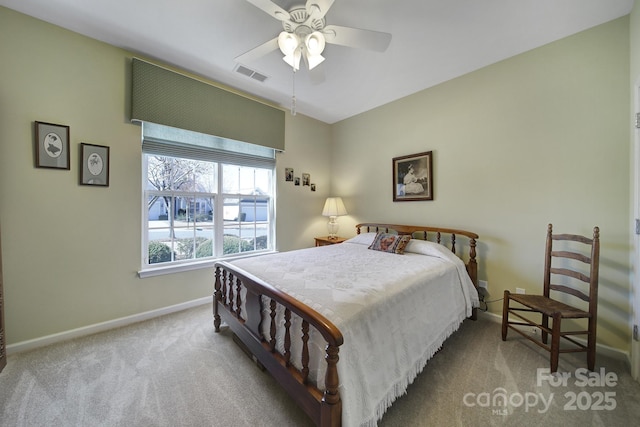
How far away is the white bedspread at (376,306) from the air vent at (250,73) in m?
2.10

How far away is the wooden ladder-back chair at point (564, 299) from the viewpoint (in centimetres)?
173

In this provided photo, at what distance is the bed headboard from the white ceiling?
1.84m

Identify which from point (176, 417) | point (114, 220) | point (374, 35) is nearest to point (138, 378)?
point (176, 417)

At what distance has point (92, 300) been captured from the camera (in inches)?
89.6

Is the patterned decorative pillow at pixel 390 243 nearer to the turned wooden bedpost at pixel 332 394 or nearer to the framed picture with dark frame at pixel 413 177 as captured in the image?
the framed picture with dark frame at pixel 413 177

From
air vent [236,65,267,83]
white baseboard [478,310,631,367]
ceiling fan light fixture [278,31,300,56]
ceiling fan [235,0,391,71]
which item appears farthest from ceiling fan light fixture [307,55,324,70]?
white baseboard [478,310,631,367]

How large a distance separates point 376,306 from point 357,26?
2262mm

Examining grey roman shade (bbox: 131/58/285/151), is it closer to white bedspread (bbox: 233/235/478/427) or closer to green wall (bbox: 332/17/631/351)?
white bedspread (bbox: 233/235/478/427)

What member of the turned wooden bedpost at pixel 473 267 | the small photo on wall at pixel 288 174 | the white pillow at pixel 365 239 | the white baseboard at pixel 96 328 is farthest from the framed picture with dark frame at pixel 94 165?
the turned wooden bedpost at pixel 473 267

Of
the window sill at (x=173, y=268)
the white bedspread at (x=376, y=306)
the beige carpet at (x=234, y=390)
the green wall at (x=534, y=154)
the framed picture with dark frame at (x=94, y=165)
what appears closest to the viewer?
the white bedspread at (x=376, y=306)

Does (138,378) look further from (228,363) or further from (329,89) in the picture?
(329,89)

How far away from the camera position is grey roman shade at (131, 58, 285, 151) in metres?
2.43

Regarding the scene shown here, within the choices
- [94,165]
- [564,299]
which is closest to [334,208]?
[564,299]

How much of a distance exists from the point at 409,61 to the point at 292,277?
98.3 inches
